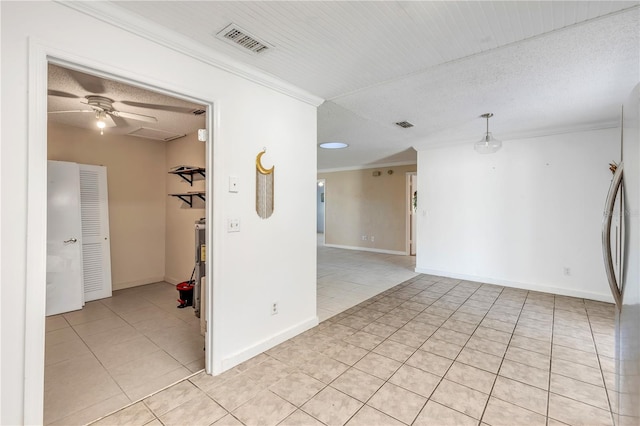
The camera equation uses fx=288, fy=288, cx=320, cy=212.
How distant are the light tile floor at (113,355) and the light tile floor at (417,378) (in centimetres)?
20

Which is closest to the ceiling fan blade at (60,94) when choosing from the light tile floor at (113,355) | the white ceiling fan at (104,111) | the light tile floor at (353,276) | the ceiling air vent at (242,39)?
the white ceiling fan at (104,111)

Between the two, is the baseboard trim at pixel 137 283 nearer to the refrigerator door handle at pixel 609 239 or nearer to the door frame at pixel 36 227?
the door frame at pixel 36 227

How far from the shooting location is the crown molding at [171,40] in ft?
5.03

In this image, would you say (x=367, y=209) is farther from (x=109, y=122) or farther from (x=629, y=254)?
(x=629, y=254)

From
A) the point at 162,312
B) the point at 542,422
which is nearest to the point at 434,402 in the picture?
the point at 542,422

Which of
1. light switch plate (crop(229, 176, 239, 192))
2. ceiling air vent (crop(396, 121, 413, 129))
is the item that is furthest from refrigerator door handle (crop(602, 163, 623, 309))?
ceiling air vent (crop(396, 121, 413, 129))

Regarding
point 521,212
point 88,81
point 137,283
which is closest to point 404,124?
point 521,212

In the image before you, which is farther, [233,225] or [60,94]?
[60,94]

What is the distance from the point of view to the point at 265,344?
96.7 inches

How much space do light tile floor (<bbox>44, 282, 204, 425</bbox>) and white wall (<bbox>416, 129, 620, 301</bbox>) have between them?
4.20 metres

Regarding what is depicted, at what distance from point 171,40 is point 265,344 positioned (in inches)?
92.9

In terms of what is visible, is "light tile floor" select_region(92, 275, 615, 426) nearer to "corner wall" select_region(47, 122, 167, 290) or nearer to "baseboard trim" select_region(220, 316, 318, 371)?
"baseboard trim" select_region(220, 316, 318, 371)

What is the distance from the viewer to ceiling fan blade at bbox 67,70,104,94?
89.2 inches

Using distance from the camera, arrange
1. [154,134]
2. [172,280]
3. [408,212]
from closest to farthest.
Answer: [154,134] < [172,280] < [408,212]
